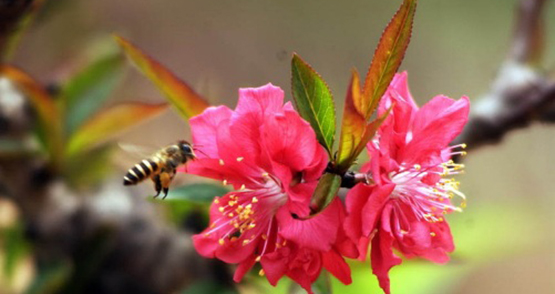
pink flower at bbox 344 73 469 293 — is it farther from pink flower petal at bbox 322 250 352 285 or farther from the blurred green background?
the blurred green background

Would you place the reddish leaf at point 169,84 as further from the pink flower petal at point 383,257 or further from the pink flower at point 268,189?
the pink flower petal at point 383,257

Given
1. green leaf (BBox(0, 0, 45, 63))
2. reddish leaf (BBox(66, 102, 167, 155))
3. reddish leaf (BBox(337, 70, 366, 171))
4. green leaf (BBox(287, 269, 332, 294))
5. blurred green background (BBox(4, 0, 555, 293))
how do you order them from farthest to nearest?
blurred green background (BBox(4, 0, 555, 293))
reddish leaf (BBox(66, 102, 167, 155))
green leaf (BBox(0, 0, 45, 63))
green leaf (BBox(287, 269, 332, 294))
reddish leaf (BBox(337, 70, 366, 171))

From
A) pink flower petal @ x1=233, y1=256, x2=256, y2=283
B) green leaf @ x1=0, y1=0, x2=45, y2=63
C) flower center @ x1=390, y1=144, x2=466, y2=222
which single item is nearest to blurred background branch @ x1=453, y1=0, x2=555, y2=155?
flower center @ x1=390, y1=144, x2=466, y2=222

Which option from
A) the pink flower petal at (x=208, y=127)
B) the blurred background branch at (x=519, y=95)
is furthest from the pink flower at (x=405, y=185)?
the blurred background branch at (x=519, y=95)

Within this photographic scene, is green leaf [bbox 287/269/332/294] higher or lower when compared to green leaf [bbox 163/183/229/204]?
lower

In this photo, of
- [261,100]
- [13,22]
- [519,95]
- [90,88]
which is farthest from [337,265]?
[90,88]

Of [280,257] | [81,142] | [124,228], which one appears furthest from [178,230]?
[280,257]

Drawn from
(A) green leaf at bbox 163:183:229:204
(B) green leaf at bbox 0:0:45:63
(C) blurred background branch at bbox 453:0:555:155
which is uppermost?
(B) green leaf at bbox 0:0:45:63
